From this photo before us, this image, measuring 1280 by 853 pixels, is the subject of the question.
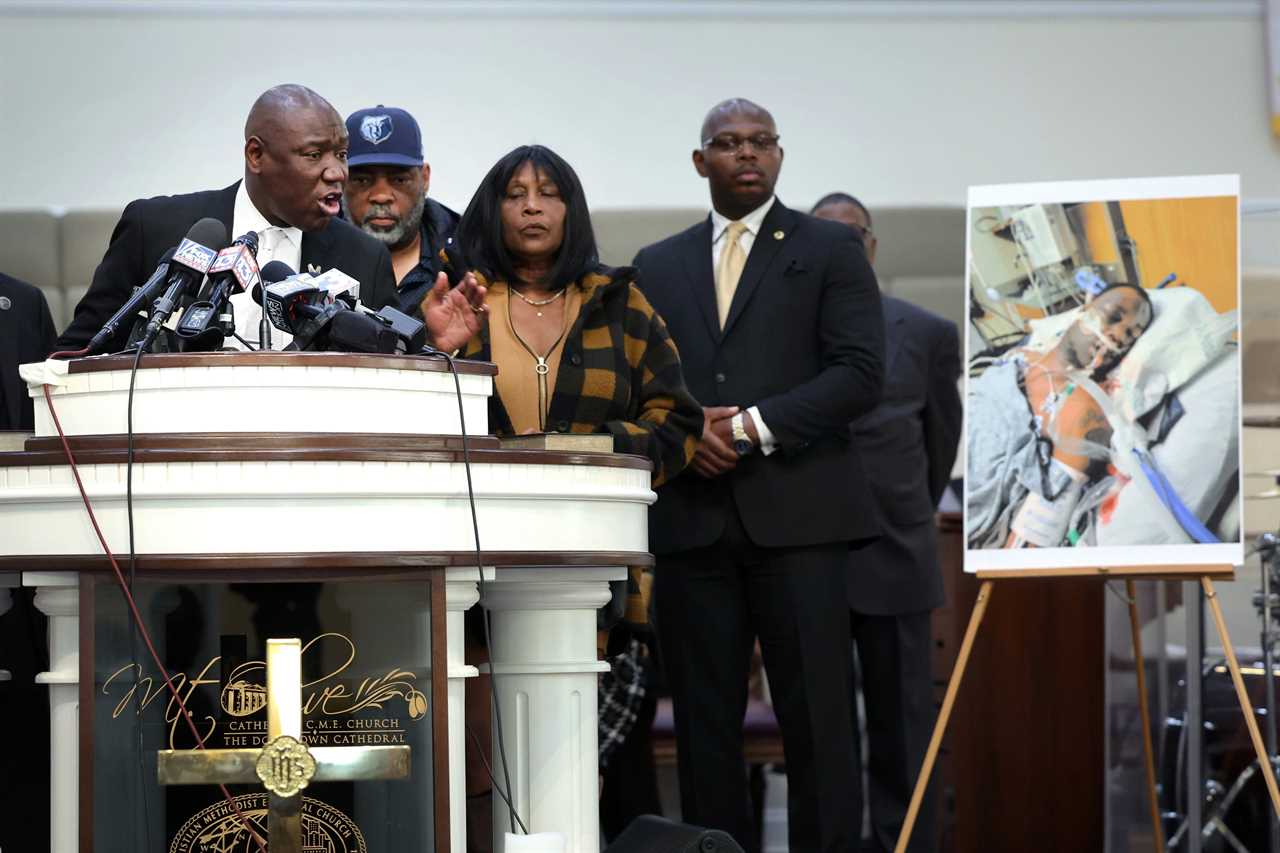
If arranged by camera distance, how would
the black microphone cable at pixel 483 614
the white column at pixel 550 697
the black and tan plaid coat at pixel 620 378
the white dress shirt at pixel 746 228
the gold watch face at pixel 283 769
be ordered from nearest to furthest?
the gold watch face at pixel 283 769, the black microphone cable at pixel 483 614, the white column at pixel 550 697, the black and tan plaid coat at pixel 620 378, the white dress shirt at pixel 746 228

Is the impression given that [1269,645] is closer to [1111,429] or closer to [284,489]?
[1111,429]

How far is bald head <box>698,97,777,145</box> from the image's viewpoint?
11.5 ft

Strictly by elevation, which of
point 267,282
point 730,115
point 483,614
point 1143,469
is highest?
point 730,115

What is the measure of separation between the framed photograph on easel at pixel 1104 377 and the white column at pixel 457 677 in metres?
1.42

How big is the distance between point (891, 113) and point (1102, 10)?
822 mm

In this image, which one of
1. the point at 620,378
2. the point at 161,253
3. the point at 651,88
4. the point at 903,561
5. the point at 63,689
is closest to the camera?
the point at 63,689

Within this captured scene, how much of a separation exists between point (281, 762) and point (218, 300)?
58 centimetres

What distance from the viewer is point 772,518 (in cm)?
324

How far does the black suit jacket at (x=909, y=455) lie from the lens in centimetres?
390

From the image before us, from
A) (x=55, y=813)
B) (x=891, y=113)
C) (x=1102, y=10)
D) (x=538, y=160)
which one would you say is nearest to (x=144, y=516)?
(x=55, y=813)

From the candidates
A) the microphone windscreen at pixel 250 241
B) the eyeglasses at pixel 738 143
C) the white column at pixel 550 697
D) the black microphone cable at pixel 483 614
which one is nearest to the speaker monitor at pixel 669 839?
the white column at pixel 550 697

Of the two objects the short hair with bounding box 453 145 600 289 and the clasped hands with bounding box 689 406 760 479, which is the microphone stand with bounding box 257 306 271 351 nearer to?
the short hair with bounding box 453 145 600 289

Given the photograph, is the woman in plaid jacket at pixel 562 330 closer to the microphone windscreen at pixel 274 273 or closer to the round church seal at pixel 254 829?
the microphone windscreen at pixel 274 273

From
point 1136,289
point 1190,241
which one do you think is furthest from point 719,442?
point 1190,241
